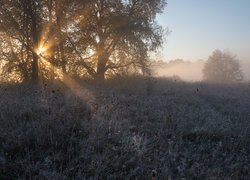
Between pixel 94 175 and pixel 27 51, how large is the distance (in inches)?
603

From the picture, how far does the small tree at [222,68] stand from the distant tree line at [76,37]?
146 feet

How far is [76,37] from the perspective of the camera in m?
21.8

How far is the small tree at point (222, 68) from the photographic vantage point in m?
64.8

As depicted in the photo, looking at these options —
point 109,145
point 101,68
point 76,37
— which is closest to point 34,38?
point 76,37

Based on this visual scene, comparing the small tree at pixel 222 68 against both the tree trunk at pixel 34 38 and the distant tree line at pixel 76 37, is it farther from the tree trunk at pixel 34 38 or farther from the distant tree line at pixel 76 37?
the tree trunk at pixel 34 38

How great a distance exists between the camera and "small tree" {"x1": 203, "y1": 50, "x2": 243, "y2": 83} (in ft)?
213

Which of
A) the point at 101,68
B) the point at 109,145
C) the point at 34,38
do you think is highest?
the point at 34,38

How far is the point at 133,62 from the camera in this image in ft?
73.6

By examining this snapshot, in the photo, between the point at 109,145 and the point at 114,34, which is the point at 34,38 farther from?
the point at 109,145

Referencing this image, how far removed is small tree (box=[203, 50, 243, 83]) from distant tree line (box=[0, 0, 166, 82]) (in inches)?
1756

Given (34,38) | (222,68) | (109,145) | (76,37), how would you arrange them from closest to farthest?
(109,145) < (34,38) < (76,37) < (222,68)

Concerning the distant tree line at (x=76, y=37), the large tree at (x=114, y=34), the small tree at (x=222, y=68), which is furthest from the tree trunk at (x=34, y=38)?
the small tree at (x=222, y=68)

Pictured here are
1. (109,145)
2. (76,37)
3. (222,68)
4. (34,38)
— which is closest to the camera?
(109,145)

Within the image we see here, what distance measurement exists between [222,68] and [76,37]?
49.3 metres
